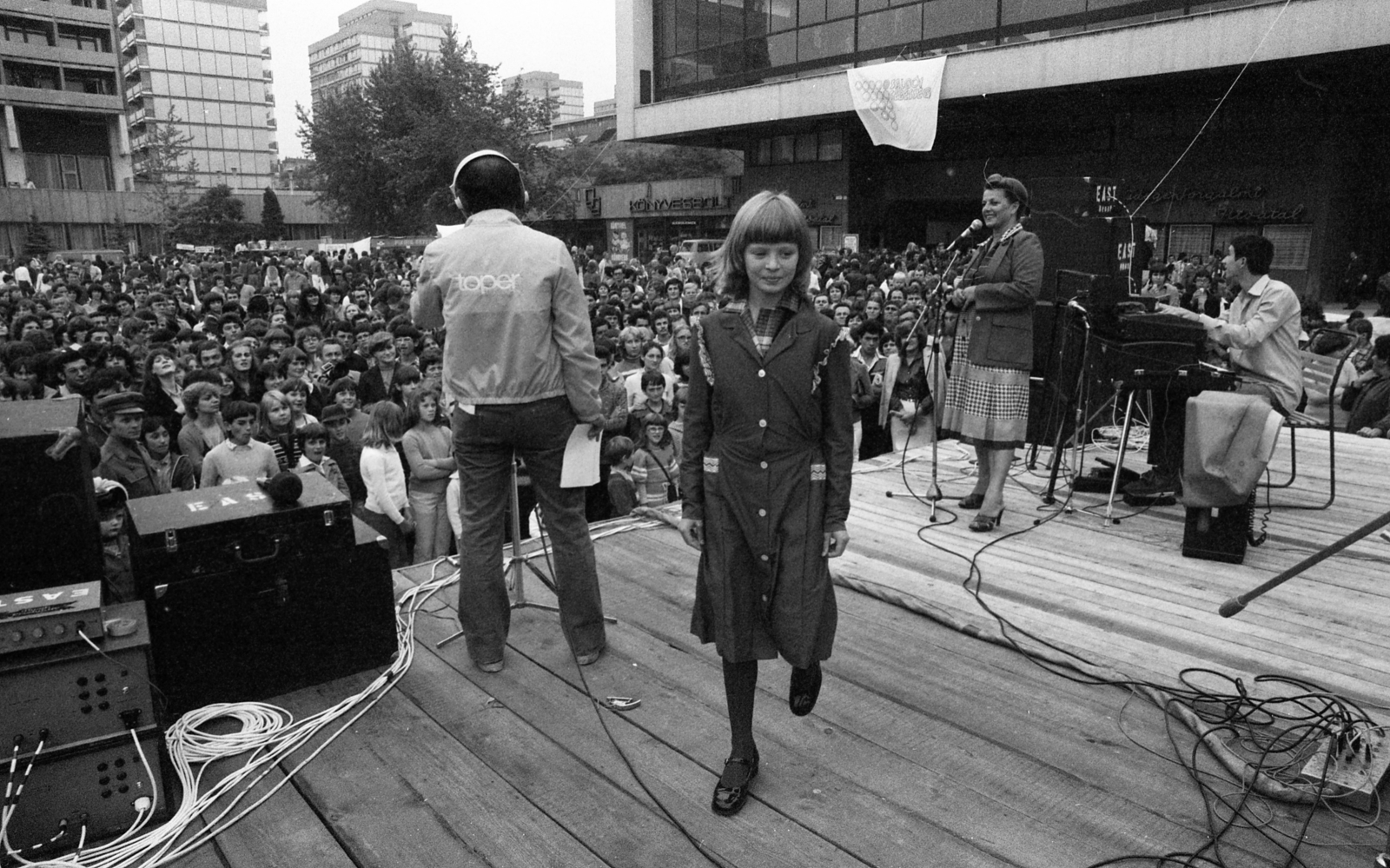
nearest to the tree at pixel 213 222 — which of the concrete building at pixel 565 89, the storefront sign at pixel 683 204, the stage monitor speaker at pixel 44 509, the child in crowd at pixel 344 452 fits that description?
the storefront sign at pixel 683 204

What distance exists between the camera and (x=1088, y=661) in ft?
11.6

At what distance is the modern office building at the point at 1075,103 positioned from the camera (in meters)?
20.7

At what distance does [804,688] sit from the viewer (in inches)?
111

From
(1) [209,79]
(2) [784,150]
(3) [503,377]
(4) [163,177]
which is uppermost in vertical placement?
(1) [209,79]

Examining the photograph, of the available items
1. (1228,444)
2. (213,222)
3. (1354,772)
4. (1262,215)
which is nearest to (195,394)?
(1228,444)

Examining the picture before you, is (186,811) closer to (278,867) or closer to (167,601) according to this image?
(278,867)

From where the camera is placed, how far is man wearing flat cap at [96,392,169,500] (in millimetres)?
4996

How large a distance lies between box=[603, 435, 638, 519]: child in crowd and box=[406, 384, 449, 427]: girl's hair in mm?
1116

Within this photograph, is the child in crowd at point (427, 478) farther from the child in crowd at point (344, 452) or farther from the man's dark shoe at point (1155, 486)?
the man's dark shoe at point (1155, 486)

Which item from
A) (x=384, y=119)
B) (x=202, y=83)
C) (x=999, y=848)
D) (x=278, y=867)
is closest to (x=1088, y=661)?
(x=999, y=848)

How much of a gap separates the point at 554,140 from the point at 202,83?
3347cm

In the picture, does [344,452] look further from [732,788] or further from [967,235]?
[732,788]

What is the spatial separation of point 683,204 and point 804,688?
→ 135 feet

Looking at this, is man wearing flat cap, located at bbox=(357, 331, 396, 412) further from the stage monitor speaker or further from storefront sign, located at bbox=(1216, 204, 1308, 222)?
storefront sign, located at bbox=(1216, 204, 1308, 222)
